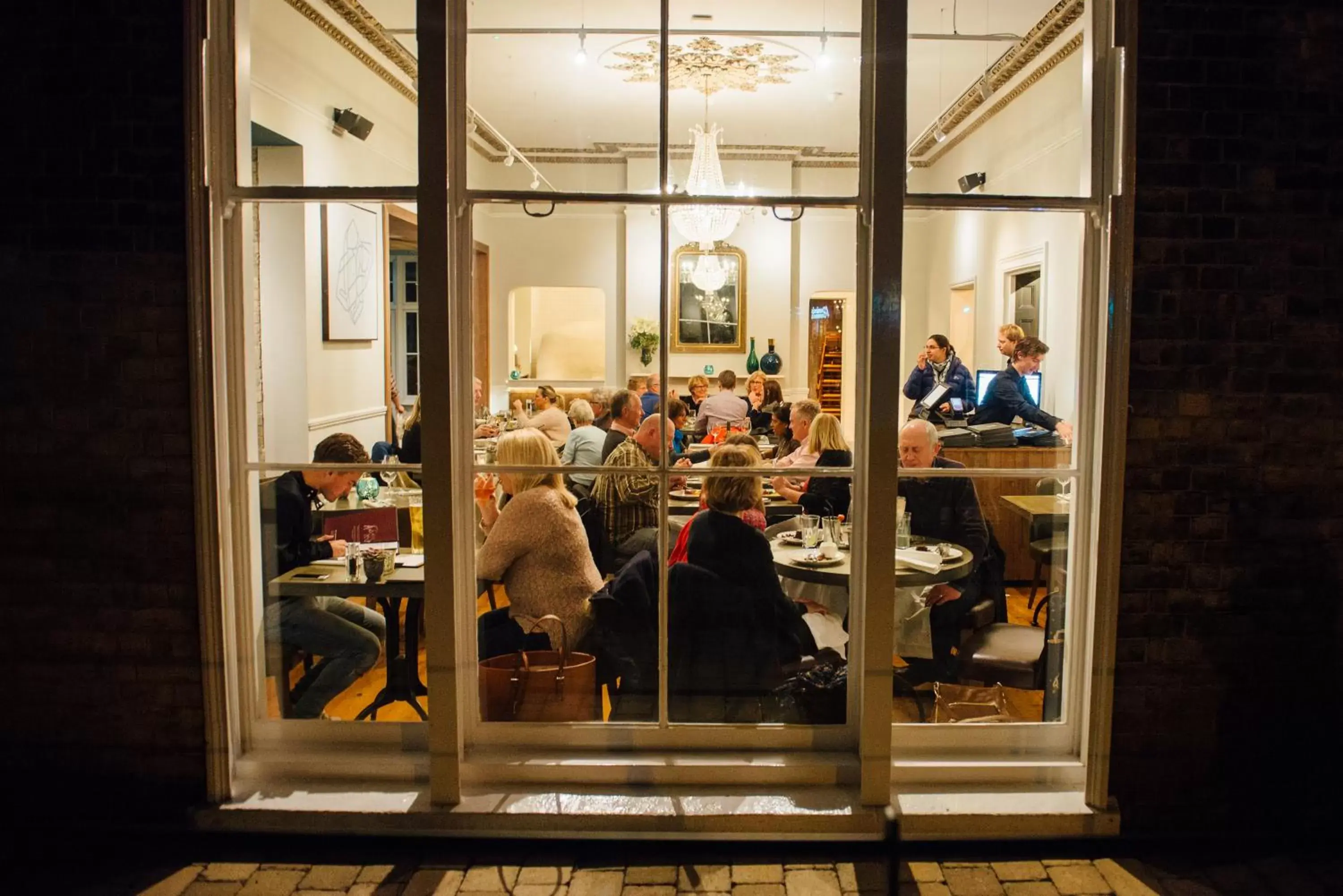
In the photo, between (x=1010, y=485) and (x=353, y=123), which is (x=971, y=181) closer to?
(x=1010, y=485)

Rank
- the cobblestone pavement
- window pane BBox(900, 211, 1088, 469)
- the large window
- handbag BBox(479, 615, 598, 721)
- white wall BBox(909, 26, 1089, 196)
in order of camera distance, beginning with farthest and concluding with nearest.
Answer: white wall BBox(909, 26, 1089, 196) < handbag BBox(479, 615, 598, 721) < window pane BBox(900, 211, 1088, 469) < the large window < the cobblestone pavement

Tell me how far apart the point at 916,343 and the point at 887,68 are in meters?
0.88

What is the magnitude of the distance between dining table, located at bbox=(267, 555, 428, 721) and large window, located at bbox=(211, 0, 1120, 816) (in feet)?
0.04

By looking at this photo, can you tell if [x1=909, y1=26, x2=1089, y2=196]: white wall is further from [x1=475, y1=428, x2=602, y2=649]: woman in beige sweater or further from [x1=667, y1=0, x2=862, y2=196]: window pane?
[x1=475, y1=428, x2=602, y2=649]: woman in beige sweater

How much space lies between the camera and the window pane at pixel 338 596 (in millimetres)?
3033

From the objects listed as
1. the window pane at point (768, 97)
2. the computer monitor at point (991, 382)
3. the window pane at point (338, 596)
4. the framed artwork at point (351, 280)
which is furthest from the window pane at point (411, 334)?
the computer monitor at point (991, 382)

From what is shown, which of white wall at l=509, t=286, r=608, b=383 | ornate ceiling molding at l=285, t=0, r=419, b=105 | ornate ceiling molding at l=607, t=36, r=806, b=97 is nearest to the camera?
white wall at l=509, t=286, r=608, b=383

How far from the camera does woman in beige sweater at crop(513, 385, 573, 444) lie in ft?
10.3

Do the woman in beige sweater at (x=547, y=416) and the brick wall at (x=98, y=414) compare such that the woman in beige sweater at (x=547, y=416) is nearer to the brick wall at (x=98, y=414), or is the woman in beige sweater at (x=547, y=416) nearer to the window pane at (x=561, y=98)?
the window pane at (x=561, y=98)

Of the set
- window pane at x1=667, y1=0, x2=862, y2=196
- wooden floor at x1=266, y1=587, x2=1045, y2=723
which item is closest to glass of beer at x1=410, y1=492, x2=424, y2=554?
wooden floor at x1=266, y1=587, x2=1045, y2=723

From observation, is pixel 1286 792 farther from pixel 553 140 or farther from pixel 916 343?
pixel 553 140

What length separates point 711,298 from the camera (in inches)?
201

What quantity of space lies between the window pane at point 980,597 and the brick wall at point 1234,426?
28cm

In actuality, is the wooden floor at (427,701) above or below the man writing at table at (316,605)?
below
